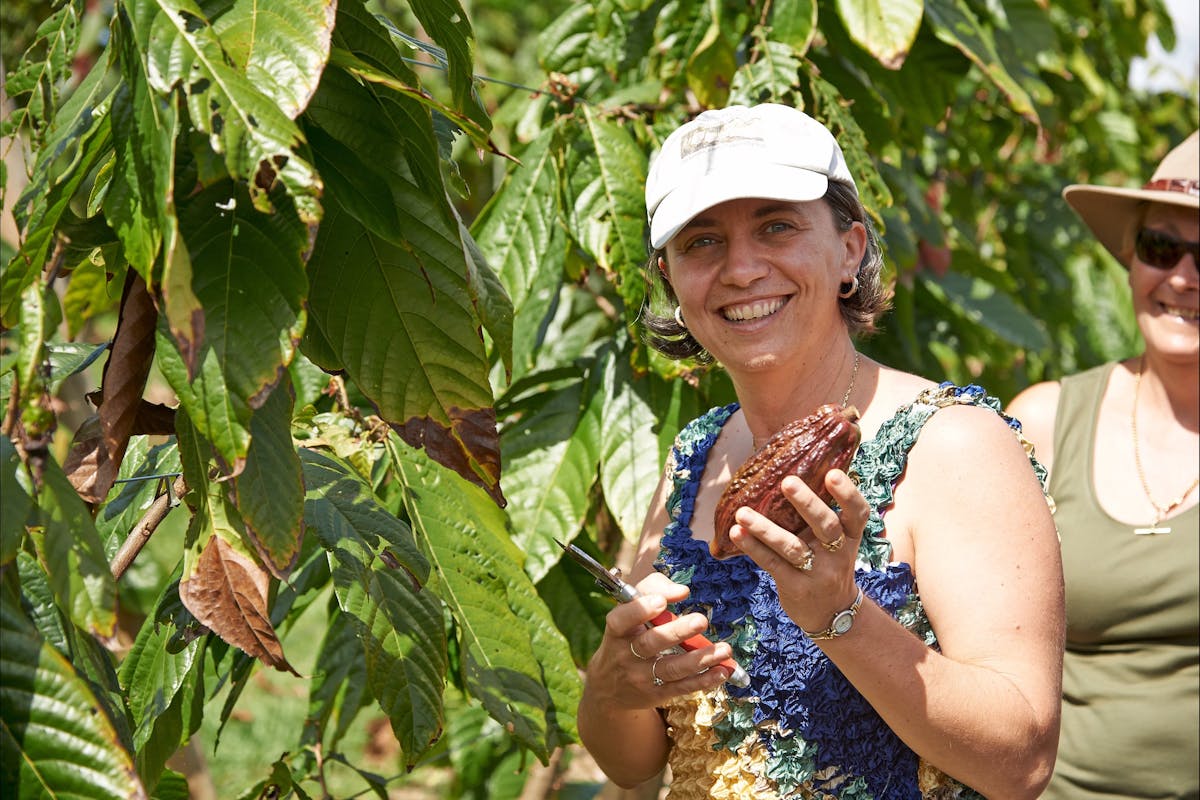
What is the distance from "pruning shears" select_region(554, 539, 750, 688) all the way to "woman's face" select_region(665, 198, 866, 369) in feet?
1.11

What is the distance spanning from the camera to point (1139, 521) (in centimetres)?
220

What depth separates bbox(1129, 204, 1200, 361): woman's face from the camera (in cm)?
229

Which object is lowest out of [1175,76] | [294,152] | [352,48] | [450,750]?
[450,750]

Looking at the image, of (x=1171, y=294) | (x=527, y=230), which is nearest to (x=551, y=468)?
(x=527, y=230)

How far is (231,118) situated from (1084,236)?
140 inches

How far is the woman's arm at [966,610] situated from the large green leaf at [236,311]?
0.46m

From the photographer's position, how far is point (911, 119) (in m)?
2.60

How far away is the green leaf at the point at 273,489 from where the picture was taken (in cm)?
107

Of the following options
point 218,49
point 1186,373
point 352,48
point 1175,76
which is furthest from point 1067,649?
point 1175,76

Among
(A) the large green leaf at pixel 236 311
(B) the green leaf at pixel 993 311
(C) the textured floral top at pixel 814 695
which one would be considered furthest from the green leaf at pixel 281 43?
(B) the green leaf at pixel 993 311

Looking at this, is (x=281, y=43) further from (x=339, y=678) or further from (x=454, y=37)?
(x=339, y=678)

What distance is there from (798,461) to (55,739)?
712 mm

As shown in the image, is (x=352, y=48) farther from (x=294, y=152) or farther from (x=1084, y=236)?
(x=1084, y=236)

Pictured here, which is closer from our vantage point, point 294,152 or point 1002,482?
point 294,152
